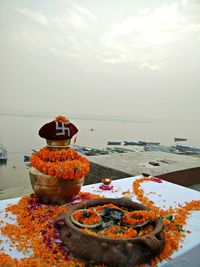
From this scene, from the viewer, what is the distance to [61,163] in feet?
10.3

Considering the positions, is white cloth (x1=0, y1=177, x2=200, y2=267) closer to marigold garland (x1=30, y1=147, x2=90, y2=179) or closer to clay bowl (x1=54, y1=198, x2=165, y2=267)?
clay bowl (x1=54, y1=198, x2=165, y2=267)

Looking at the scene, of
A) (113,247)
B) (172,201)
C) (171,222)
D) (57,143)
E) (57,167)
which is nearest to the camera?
(113,247)

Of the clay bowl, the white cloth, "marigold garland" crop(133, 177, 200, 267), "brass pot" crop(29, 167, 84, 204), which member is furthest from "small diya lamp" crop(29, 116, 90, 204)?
"marigold garland" crop(133, 177, 200, 267)

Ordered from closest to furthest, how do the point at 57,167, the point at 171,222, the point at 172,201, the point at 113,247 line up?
1. the point at 113,247
2. the point at 171,222
3. the point at 57,167
4. the point at 172,201

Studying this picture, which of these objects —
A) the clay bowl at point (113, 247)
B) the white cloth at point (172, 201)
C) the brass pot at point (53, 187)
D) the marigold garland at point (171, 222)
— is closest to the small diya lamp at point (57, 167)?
the brass pot at point (53, 187)

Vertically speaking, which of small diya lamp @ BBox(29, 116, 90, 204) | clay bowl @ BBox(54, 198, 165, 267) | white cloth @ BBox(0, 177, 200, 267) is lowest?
white cloth @ BBox(0, 177, 200, 267)

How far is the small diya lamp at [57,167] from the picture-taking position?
120 inches

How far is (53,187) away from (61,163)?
1.09 ft

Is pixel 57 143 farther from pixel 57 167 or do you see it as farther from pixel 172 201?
pixel 172 201

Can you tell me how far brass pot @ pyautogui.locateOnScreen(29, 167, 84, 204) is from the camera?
305 cm

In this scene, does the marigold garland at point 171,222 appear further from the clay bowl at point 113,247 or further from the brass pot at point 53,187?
the brass pot at point 53,187

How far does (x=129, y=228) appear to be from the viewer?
2.29 m

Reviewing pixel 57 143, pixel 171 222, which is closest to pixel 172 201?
pixel 171 222

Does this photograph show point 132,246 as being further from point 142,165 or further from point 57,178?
point 142,165
